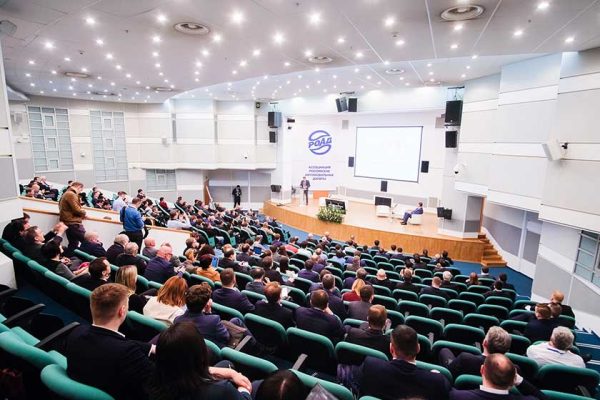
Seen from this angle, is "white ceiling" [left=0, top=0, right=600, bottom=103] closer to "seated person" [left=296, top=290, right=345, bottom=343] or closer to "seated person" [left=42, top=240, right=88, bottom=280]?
"seated person" [left=42, top=240, right=88, bottom=280]

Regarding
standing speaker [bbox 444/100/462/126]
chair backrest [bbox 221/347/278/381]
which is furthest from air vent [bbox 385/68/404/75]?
chair backrest [bbox 221/347/278/381]

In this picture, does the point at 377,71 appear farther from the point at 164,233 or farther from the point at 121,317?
the point at 121,317

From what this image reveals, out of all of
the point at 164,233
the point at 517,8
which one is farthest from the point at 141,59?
the point at 517,8

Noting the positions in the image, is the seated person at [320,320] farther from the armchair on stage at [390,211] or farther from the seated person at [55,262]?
the armchair on stage at [390,211]

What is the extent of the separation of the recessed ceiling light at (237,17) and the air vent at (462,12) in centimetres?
343

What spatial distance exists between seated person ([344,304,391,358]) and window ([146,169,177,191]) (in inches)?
659

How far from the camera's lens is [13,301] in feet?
9.37

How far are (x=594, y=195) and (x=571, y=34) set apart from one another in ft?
10.2

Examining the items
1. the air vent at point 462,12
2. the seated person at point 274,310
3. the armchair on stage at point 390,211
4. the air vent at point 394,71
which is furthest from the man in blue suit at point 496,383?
the armchair on stage at point 390,211

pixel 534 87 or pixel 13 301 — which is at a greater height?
pixel 534 87

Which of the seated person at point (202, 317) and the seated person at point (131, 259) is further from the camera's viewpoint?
the seated person at point (131, 259)

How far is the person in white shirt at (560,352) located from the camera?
3.21m

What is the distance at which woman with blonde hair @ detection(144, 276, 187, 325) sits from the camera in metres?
2.88

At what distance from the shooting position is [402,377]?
221cm
